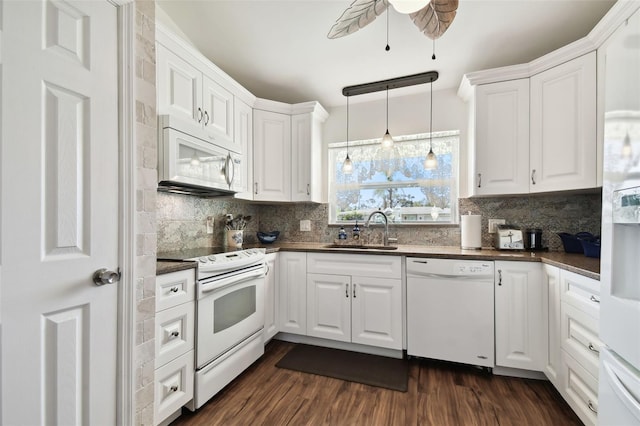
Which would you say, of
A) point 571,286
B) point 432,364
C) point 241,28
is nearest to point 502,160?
point 571,286

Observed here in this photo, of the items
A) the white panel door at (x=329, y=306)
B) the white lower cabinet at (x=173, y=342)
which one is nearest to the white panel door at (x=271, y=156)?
the white panel door at (x=329, y=306)

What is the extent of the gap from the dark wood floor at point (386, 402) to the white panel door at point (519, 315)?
18cm

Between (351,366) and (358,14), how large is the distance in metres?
2.44

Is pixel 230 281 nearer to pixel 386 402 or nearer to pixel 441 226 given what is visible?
pixel 386 402

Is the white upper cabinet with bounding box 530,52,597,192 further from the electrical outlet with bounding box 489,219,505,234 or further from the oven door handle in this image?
the oven door handle

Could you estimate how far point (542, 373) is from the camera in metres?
1.98

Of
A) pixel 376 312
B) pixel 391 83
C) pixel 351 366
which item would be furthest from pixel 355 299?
pixel 391 83

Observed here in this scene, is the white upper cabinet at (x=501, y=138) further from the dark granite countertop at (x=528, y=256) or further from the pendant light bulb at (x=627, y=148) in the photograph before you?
the pendant light bulb at (x=627, y=148)

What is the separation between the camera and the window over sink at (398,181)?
2.83m

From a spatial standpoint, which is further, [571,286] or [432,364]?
[432,364]

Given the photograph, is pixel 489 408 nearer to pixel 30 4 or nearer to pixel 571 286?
pixel 571 286

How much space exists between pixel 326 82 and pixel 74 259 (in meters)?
2.47

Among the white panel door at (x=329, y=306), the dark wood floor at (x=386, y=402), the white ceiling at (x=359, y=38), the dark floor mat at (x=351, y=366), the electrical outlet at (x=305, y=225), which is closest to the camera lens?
the dark wood floor at (x=386, y=402)

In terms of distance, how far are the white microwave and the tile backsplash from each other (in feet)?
0.65
